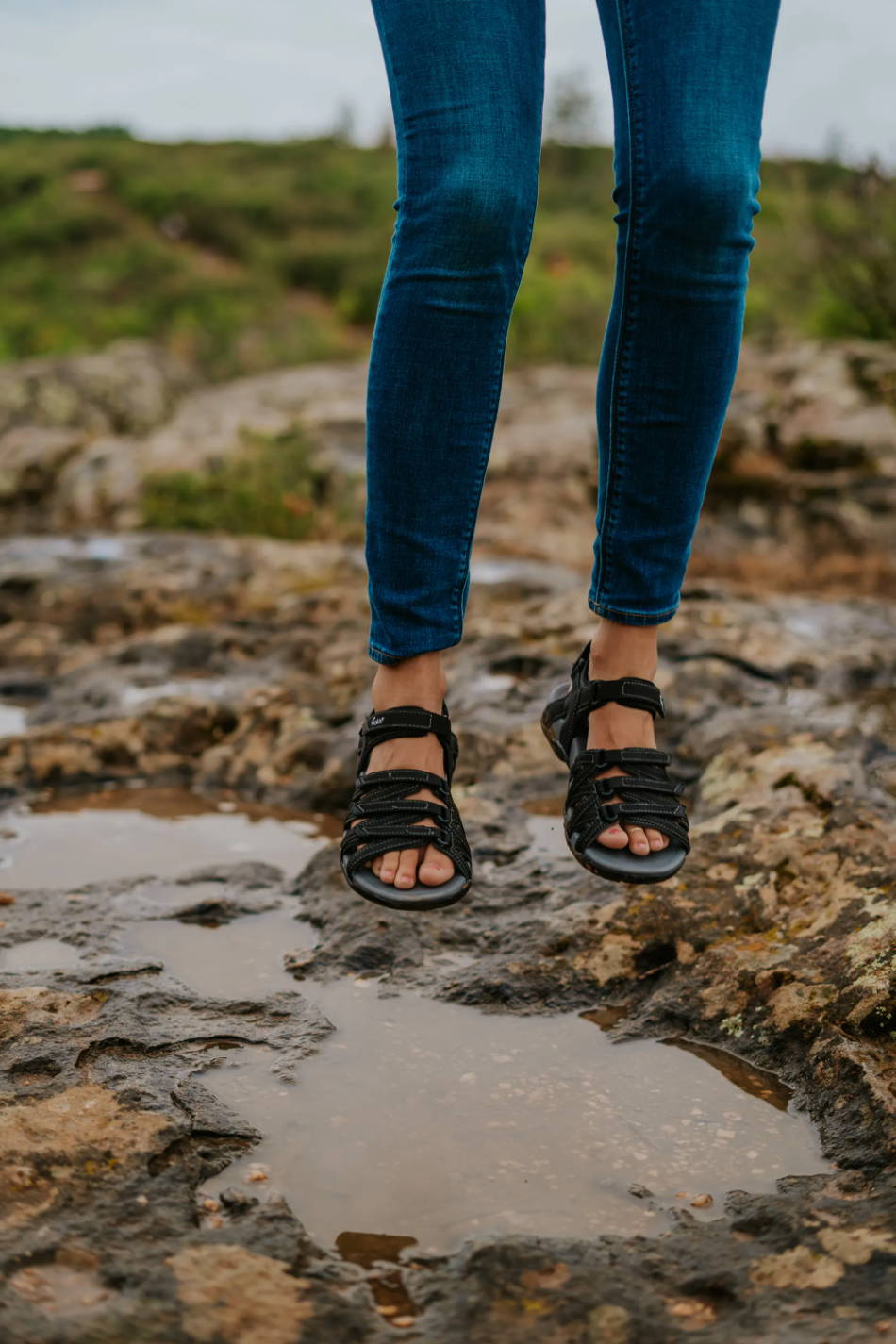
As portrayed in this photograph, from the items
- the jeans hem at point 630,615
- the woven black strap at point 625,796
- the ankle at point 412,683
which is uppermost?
the jeans hem at point 630,615

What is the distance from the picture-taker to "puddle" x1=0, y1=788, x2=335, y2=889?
2121 millimetres

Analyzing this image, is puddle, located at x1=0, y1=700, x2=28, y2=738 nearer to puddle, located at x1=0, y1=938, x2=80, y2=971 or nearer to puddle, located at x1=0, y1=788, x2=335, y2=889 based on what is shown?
puddle, located at x1=0, y1=788, x2=335, y2=889

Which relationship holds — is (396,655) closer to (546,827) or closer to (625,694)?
(625,694)

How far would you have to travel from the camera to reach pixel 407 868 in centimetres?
151

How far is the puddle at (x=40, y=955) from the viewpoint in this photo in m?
1.69

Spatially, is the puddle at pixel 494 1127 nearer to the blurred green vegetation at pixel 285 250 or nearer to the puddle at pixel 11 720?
the puddle at pixel 11 720

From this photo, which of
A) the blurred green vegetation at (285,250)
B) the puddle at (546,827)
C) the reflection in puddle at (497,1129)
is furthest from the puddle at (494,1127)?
the blurred green vegetation at (285,250)

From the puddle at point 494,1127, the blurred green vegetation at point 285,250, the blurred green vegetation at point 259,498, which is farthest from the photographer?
the blurred green vegetation at point 285,250

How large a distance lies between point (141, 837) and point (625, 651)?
1111 mm

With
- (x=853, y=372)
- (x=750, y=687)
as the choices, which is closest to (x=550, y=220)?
Result: (x=853, y=372)

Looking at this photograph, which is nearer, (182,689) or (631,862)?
(631,862)

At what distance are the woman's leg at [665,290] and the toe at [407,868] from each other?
0.86ft

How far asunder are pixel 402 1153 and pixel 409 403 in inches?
34.8

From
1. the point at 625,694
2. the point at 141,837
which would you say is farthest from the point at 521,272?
the point at 141,837
